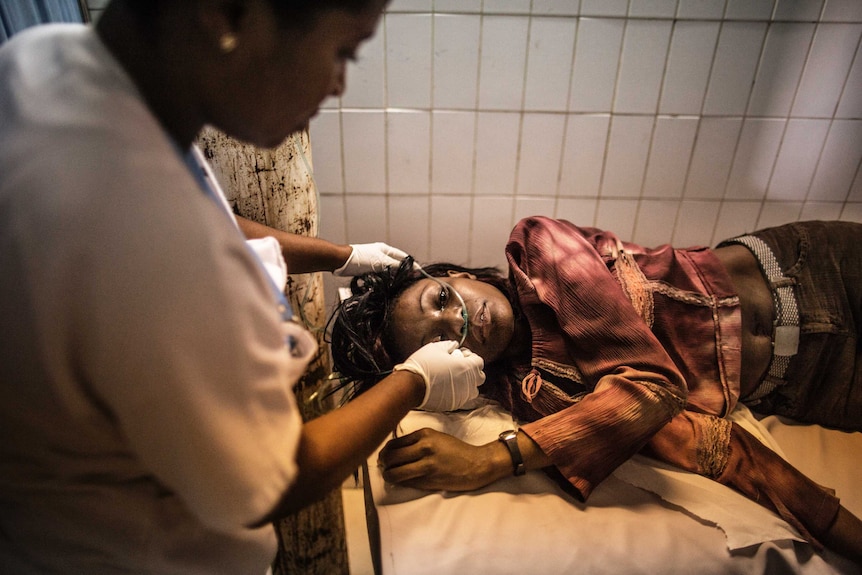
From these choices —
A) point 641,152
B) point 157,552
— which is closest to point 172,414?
point 157,552

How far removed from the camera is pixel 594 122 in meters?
2.15

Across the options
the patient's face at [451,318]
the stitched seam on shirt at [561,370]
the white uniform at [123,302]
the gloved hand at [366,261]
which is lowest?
the stitched seam on shirt at [561,370]

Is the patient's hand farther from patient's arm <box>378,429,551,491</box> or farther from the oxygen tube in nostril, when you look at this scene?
the oxygen tube in nostril

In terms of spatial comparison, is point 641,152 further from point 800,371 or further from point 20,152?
point 20,152

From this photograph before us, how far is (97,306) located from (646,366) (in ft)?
4.24

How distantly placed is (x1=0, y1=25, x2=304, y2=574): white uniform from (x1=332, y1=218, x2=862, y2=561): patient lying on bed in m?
0.80

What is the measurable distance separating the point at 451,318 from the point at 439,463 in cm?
44

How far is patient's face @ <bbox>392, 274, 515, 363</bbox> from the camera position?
5.13ft

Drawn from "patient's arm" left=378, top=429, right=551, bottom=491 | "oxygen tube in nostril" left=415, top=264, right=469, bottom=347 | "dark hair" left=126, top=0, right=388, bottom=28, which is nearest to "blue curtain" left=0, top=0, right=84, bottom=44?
"dark hair" left=126, top=0, right=388, bottom=28

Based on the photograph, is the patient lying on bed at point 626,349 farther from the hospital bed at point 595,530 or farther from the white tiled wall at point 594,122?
the white tiled wall at point 594,122

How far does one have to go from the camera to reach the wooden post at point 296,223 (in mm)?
1312

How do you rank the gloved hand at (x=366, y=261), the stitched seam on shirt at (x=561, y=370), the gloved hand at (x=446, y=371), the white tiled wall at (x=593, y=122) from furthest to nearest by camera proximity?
the white tiled wall at (x=593, y=122) < the gloved hand at (x=366, y=261) < the stitched seam on shirt at (x=561, y=370) < the gloved hand at (x=446, y=371)

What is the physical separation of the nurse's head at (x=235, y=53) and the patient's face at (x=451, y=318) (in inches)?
38.5

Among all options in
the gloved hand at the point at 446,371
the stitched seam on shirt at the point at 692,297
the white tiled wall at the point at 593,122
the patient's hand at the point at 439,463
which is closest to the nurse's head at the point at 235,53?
the gloved hand at the point at 446,371
